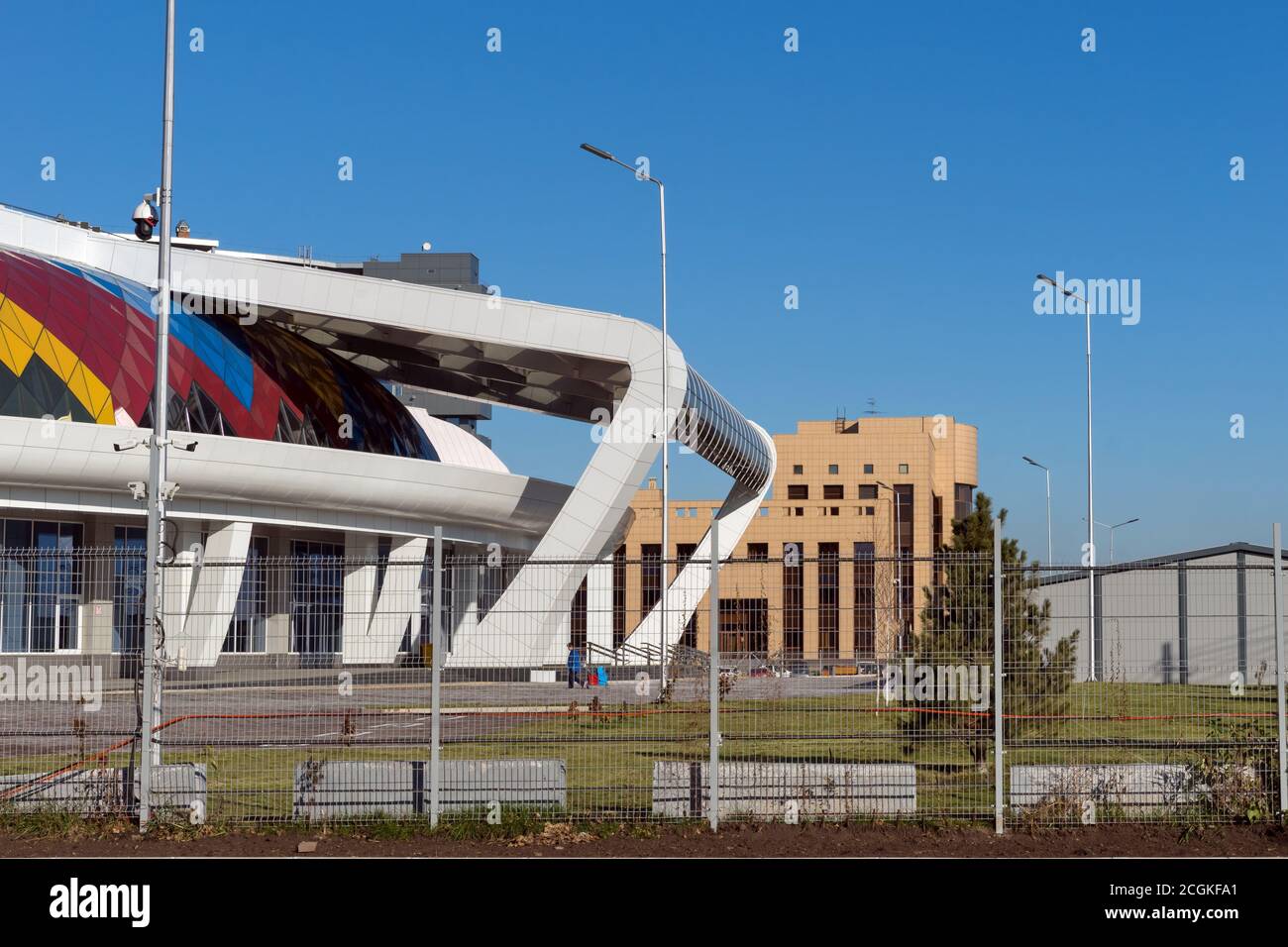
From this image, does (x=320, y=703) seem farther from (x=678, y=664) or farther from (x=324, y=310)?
(x=324, y=310)

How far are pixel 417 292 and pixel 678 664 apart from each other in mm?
24317

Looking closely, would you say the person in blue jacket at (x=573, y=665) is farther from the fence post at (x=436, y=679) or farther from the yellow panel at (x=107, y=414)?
the yellow panel at (x=107, y=414)

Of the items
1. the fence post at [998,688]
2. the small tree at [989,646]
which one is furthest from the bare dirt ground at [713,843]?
the small tree at [989,646]

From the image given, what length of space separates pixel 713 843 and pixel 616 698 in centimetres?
593

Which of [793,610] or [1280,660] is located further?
[793,610]

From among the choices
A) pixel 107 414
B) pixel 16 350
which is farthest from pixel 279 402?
pixel 16 350

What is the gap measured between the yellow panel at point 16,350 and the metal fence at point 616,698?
750 inches

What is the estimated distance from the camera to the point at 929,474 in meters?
103

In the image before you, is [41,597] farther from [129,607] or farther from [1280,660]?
[1280,660]

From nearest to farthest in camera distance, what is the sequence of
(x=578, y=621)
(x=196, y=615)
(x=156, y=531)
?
(x=156, y=531), (x=578, y=621), (x=196, y=615)

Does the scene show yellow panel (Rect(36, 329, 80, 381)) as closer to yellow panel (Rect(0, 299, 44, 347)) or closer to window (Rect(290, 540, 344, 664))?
yellow panel (Rect(0, 299, 44, 347))

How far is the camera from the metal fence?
40.4 feet

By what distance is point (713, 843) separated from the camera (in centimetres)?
1160
